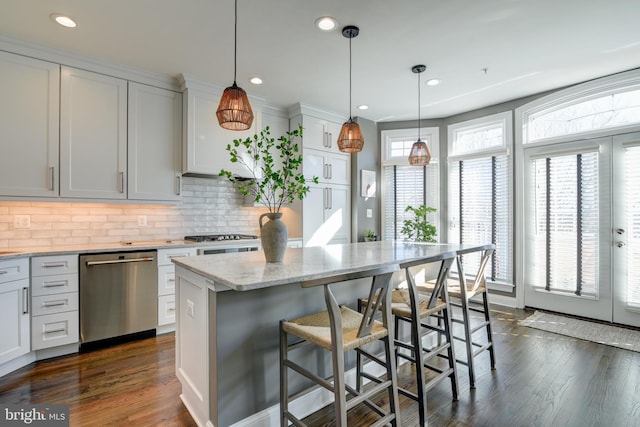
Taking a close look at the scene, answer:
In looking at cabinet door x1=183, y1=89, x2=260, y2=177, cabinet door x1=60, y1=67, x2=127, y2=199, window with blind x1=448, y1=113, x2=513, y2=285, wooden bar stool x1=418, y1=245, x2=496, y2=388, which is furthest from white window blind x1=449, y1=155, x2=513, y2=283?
cabinet door x1=60, y1=67, x2=127, y2=199

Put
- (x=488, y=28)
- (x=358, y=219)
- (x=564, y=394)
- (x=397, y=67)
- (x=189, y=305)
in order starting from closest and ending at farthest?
(x=189, y=305), (x=564, y=394), (x=488, y=28), (x=397, y=67), (x=358, y=219)

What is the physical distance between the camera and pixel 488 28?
2598 millimetres

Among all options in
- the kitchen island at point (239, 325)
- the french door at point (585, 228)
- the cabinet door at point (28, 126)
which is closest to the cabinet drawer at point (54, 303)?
the cabinet door at point (28, 126)

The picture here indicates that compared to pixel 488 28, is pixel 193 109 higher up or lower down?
lower down

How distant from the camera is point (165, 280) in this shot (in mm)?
3246

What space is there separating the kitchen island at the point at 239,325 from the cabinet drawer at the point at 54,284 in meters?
1.45

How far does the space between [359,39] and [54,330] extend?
141 inches

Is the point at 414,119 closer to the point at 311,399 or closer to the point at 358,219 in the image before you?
the point at 358,219

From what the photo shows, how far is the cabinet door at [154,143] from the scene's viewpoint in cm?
335

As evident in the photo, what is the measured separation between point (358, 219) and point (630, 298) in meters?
3.22

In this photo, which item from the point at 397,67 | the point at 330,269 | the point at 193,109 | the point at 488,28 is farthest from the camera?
the point at 193,109

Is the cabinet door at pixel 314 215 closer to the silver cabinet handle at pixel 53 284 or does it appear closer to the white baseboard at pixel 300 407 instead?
the white baseboard at pixel 300 407

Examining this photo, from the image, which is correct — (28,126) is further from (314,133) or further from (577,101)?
(577,101)

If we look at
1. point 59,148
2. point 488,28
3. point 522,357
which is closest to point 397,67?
point 488,28
